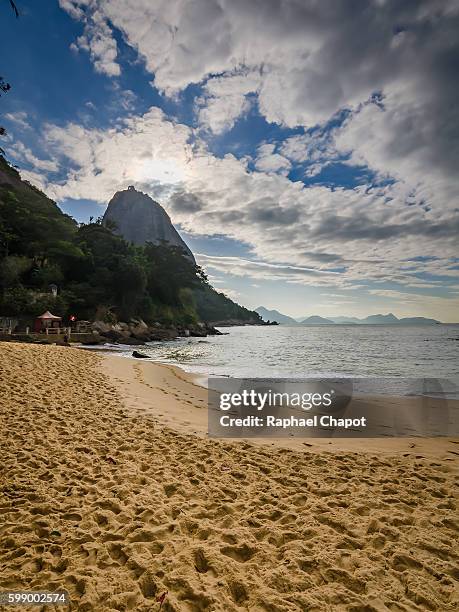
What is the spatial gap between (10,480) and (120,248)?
5005 centimetres

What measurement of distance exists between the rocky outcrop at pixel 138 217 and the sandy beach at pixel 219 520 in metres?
135

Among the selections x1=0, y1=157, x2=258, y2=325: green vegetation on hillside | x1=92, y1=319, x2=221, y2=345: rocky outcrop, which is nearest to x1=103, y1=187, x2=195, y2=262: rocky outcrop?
x1=0, y1=157, x2=258, y2=325: green vegetation on hillside

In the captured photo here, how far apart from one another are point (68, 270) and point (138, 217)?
336 feet

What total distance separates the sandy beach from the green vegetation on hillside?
30.9 m

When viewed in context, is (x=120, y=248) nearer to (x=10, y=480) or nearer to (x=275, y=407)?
(x=275, y=407)

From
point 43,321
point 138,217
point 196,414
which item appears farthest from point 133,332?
point 138,217

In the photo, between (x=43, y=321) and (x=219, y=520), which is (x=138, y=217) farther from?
(x=219, y=520)

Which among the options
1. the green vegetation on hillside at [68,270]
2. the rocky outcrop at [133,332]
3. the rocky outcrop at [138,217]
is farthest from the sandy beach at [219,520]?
the rocky outcrop at [138,217]

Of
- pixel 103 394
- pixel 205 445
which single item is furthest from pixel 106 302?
pixel 205 445

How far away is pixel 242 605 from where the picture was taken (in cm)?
220

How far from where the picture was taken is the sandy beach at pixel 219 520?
230 centimetres

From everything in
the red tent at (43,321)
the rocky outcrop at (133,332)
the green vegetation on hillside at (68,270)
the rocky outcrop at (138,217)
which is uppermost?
the rocky outcrop at (138,217)

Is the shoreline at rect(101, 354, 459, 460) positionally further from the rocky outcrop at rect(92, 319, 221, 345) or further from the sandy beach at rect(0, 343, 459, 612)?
the rocky outcrop at rect(92, 319, 221, 345)

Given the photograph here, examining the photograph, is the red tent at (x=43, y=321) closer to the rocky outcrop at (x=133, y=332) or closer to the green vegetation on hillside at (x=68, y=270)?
the green vegetation on hillside at (x=68, y=270)
